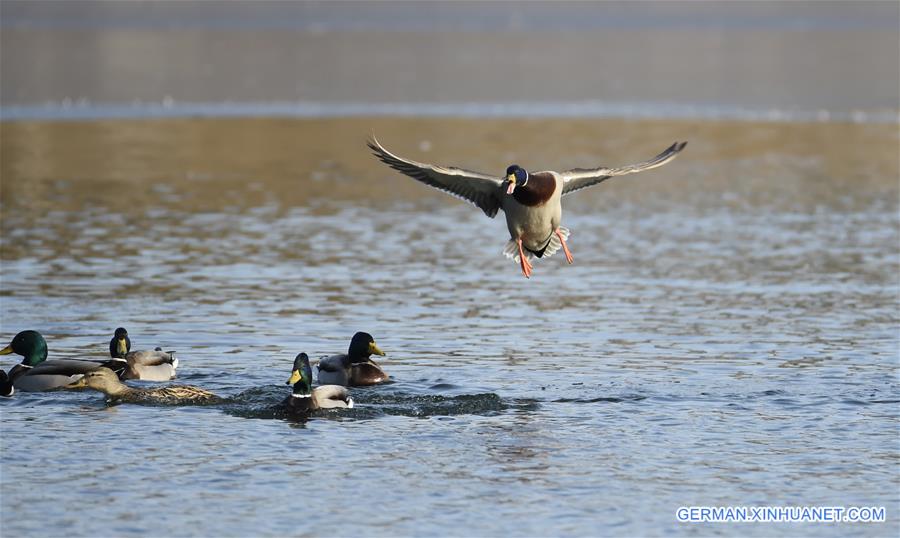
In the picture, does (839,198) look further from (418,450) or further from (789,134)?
(418,450)

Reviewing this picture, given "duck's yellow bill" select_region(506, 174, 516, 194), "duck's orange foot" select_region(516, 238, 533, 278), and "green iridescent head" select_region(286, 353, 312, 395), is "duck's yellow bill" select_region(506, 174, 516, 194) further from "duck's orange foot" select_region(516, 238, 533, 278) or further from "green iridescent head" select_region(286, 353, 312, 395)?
"green iridescent head" select_region(286, 353, 312, 395)

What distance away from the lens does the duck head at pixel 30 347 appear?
13.0 meters

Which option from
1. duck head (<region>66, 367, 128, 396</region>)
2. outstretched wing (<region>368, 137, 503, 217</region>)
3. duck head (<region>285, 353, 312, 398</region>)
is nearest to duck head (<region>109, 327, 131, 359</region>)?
duck head (<region>66, 367, 128, 396</region>)

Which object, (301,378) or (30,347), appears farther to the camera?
(30,347)

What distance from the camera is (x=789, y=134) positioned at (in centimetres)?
3253

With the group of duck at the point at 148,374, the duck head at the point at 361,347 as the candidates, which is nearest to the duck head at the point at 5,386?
the group of duck at the point at 148,374

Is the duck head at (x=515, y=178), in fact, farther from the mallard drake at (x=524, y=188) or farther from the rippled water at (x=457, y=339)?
the rippled water at (x=457, y=339)

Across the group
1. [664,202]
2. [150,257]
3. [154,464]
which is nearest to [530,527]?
[154,464]

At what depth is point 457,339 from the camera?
14656 millimetres

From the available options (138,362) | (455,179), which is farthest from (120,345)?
(455,179)

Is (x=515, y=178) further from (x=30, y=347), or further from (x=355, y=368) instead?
(x=30, y=347)

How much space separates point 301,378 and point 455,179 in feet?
9.24

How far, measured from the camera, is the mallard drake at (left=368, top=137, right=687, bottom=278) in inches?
517

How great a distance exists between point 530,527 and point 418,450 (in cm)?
188
